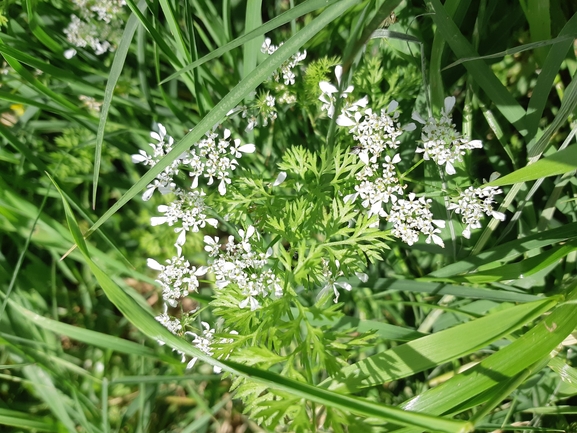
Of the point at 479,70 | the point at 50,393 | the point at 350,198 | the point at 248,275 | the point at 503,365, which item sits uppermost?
the point at 479,70

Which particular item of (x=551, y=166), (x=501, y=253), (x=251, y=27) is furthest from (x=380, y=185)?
(x=251, y=27)

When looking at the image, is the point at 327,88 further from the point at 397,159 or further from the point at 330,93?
the point at 397,159

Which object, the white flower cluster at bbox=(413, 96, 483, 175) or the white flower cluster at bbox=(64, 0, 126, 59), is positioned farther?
the white flower cluster at bbox=(64, 0, 126, 59)

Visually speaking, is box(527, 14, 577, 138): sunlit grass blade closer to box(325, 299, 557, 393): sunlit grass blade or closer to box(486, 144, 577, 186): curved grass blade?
box(486, 144, 577, 186): curved grass blade

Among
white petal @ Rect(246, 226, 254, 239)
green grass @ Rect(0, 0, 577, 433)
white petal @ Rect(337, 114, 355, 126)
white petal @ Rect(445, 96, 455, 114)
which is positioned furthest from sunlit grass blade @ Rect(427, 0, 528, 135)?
white petal @ Rect(246, 226, 254, 239)

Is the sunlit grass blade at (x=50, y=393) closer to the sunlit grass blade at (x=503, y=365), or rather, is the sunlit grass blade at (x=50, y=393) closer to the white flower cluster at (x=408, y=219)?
the sunlit grass blade at (x=503, y=365)

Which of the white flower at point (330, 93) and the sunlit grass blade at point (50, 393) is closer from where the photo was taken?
the white flower at point (330, 93)

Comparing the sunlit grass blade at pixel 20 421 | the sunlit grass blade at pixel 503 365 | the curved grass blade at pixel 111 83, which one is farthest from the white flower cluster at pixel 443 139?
the sunlit grass blade at pixel 20 421

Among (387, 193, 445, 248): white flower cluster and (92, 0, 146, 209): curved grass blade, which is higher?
(92, 0, 146, 209): curved grass blade
